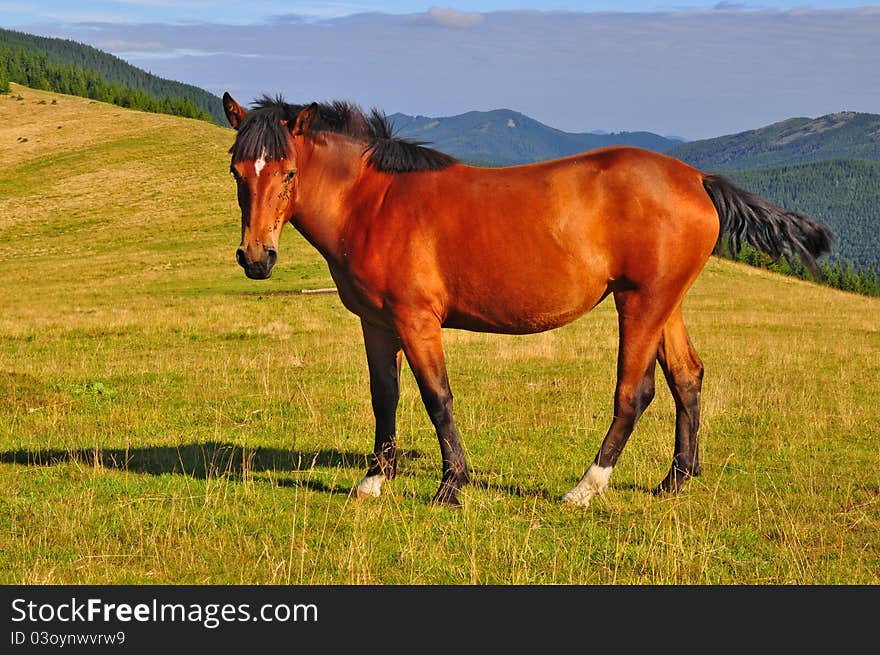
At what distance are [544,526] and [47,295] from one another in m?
29.9

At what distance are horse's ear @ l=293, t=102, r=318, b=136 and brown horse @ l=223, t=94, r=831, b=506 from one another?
2cm

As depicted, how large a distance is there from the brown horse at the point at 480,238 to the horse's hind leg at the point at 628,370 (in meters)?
0.01

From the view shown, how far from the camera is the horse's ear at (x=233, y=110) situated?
745 centimetres

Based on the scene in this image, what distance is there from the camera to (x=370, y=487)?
780cm

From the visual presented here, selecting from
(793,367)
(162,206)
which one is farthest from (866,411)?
(162,206)

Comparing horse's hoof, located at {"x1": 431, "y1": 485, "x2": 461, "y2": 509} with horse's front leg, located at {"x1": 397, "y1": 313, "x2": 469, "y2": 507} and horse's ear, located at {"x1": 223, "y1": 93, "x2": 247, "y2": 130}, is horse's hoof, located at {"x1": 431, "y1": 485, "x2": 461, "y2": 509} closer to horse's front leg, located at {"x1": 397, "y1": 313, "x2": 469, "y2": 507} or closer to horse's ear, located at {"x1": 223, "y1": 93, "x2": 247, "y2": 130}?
horse's front leg, located at {"x1": 397, "y1": 313, "x2": 469, "y2": 507}

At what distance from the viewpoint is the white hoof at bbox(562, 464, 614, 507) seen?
753 cm

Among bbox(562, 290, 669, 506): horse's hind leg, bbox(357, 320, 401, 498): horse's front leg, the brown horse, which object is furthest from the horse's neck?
bbox(562, 290, 669, 506): horse's hind leg

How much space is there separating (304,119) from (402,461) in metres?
3.63

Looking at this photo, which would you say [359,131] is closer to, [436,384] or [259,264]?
[259,264]

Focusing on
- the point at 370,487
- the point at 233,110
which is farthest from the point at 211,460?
the point at 233,110

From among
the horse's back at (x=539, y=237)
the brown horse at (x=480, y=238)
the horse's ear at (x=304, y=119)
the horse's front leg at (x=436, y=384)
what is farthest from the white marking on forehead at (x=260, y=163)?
the horse's front leg at (x=436, y=384)

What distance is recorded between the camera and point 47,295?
32594 millimetres
